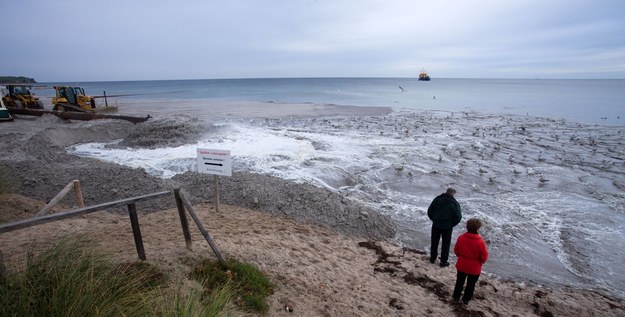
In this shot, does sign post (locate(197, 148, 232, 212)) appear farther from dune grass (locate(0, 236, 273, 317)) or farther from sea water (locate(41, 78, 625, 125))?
sea water (locate(41, 78, 625, 125))

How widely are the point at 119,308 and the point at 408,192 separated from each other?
989 centimetres

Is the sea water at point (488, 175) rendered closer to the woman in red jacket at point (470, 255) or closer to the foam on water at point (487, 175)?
the foam on water at point (487, 175)

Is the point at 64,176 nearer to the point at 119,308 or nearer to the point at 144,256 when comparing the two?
the point at 144,256

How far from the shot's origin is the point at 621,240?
27.9 ft

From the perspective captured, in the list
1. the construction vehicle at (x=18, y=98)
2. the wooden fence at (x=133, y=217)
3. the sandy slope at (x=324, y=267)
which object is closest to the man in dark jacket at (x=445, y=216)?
the sandy slope at (x=324, y=267)

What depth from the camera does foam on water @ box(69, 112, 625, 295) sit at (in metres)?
7.93

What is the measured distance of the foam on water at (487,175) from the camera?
7934mm

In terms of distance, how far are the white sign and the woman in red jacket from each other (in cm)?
496

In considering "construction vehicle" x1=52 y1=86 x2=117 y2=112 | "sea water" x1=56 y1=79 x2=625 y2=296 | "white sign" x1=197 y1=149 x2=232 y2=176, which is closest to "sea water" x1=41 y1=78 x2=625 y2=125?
"construction vehicle" x1=52 y1=86 x2=117 y2=112

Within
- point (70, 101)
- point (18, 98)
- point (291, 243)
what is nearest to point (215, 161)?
point (291, 243)

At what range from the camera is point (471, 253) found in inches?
211

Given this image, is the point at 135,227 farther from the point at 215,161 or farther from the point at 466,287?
the point at 466,287

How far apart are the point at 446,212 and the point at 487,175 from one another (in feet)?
26.5

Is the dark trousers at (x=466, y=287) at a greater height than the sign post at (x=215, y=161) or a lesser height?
lesser
